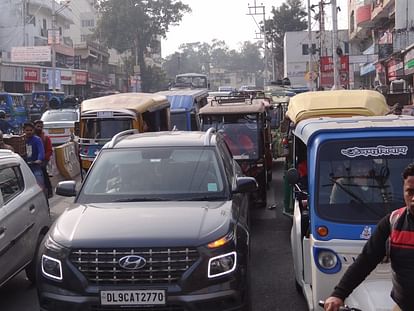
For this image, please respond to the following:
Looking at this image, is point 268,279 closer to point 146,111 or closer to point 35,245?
point 35,245

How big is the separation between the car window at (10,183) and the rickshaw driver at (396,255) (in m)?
4.15

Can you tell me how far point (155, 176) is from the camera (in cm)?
616

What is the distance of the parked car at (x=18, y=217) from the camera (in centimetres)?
622

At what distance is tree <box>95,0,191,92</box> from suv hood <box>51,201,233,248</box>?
63.9m

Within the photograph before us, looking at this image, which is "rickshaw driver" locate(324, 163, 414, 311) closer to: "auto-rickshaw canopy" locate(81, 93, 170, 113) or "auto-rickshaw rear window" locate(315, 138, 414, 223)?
"auto-rickshaw rear window" locate(315, 138, 414, 223)

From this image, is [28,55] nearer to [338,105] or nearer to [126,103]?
[126,103]

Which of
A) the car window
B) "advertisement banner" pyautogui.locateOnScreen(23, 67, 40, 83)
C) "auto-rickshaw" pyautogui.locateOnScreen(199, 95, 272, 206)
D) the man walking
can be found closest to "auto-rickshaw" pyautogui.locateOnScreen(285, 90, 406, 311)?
the car window

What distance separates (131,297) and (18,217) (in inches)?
91.5

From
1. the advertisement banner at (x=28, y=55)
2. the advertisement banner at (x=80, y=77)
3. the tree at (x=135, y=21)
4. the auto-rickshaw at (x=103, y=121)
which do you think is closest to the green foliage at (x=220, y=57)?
the tree at (x=135, y=21)

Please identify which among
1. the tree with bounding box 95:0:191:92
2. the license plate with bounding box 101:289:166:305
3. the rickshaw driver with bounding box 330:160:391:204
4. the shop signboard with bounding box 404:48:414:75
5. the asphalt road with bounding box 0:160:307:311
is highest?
the tree with bounding box 95:0:191:92

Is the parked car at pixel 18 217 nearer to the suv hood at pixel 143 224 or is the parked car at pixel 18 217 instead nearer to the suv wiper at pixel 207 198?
the suv hood at pixel 143 224

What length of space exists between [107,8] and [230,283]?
65745mm

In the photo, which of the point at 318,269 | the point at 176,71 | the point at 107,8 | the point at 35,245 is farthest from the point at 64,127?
the point at 176,71

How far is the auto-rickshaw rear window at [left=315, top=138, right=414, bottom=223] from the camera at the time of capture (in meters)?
4.96
